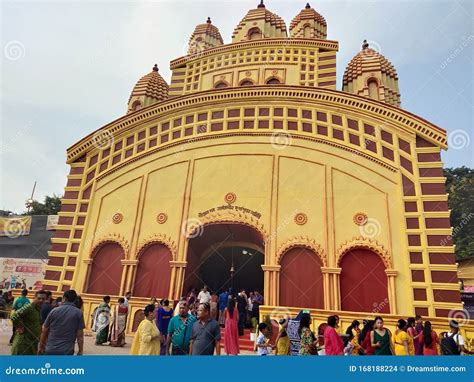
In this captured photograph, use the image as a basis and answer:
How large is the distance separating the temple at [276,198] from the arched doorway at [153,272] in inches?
1.8

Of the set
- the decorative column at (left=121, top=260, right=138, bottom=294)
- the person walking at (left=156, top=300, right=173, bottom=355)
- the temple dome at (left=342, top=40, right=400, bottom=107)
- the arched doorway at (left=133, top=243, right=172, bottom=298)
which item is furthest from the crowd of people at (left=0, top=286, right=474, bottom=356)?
the temple dome at (left=342, top=40, right=400, bottom=107)

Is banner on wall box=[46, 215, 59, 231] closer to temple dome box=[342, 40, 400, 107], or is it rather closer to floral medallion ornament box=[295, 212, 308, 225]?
floral medallion ornament box=[295, 212, 308, 225]

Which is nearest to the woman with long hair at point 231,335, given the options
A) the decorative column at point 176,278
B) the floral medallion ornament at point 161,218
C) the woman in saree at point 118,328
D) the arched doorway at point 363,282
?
the woman in saree at point 118,328

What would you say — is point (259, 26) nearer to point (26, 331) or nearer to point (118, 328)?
point (118, 328)

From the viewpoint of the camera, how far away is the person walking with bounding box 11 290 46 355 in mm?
6129

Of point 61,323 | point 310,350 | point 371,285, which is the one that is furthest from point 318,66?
point 61,323

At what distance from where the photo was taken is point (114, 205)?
15234 millimetres

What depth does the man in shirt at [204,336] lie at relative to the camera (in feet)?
18.2

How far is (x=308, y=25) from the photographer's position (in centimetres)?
2123

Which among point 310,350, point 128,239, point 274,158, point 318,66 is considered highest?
point 318,66

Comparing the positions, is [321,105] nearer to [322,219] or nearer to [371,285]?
[322,219]

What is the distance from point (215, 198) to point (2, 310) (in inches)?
355

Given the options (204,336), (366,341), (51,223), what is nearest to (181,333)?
(204,336)

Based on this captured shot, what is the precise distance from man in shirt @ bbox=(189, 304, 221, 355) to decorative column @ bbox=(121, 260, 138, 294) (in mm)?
8765
